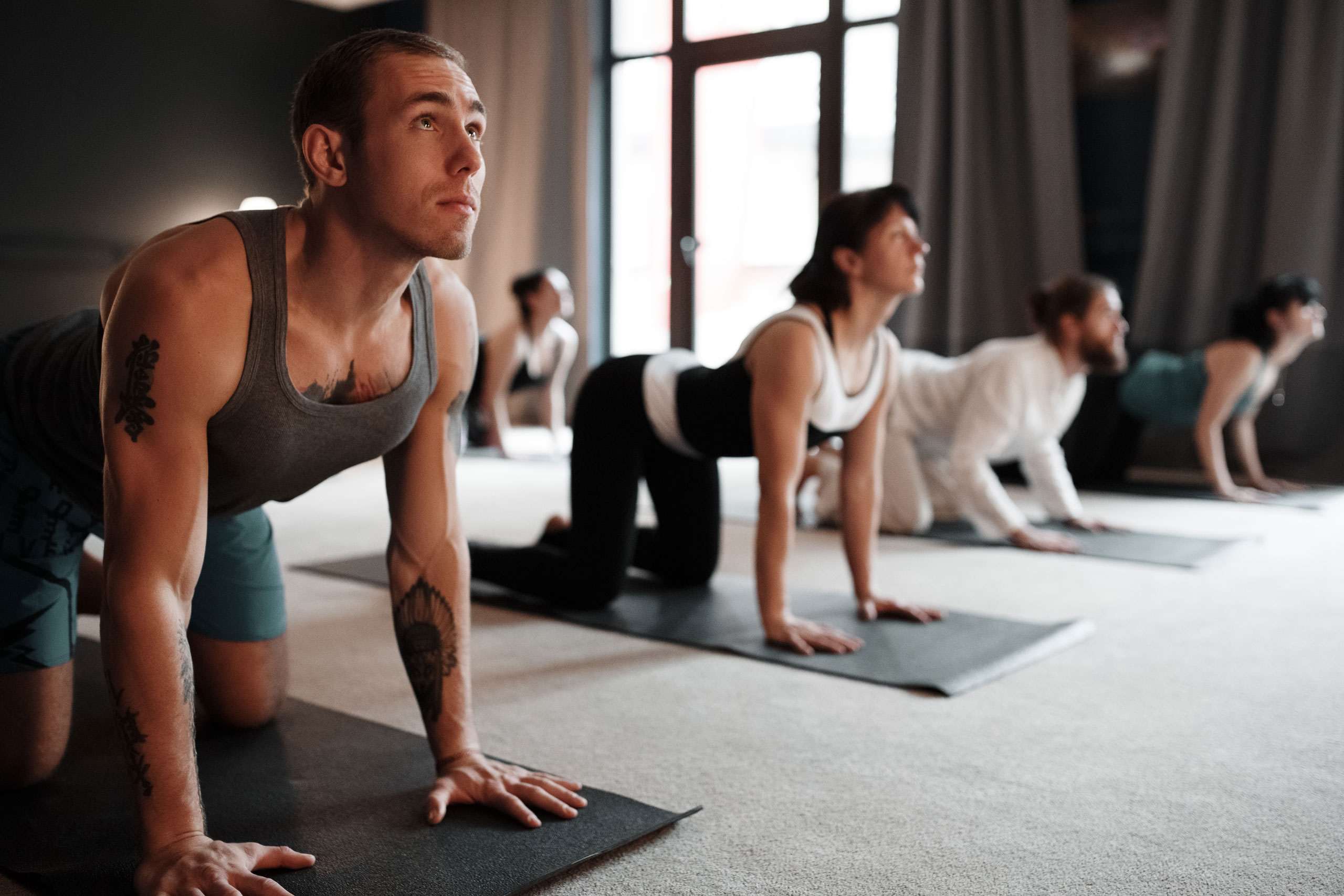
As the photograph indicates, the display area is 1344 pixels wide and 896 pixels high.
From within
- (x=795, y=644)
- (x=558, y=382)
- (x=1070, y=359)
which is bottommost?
(x=795, y=644)

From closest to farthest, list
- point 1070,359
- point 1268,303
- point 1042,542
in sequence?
point 1042,542
point 1070,359
point 1268,303

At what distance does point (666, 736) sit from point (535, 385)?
4128 millimetres

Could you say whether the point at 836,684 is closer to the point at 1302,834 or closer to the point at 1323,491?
the point at 1302,834

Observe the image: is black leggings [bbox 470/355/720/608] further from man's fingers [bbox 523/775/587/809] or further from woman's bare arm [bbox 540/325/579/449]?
woman's bare arm [bbox 540/325/579/449]

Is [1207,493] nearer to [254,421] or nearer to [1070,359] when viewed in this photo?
[1070,359]

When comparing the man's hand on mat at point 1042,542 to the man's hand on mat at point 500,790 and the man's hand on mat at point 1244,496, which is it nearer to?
the man's hand on mat at point 1244,496

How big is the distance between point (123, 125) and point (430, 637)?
19.5 feet

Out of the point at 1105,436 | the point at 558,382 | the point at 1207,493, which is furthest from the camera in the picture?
the point at 558,382

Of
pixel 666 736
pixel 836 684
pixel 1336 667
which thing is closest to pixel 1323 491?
pixel 1336 667

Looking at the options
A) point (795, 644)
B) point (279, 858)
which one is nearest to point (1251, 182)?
point (795, 644)

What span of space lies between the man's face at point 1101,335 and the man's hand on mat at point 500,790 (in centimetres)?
233

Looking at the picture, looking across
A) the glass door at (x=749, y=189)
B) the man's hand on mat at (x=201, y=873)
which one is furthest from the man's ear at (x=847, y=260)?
the glass door at (x=749, y=189)

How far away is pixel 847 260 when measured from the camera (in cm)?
214

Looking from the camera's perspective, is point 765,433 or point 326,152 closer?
point 326,152
